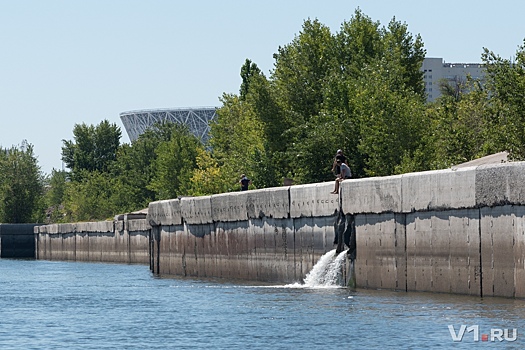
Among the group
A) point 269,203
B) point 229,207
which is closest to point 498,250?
point 269,203

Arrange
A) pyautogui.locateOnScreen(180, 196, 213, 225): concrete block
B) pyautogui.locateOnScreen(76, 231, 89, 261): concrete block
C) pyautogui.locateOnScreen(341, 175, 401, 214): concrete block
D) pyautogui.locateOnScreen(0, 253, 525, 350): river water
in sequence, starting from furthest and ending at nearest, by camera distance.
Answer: pyautogui.locateOnScreen(76, 231, 89, 261): concrete block, pyautogui.locateOnScreen(180, 196, 213, 225): concrete block, pyautogui.locateOnScreen(341, 175, 401, 214): concrete block, pyautogui.locateOnScreen(0, 253, 525, 350): river water

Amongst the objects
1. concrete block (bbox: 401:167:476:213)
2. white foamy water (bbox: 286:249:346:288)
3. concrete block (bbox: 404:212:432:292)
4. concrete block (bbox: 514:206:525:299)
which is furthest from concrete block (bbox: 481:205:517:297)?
white foamy water (bbox: 286:249:346:288)

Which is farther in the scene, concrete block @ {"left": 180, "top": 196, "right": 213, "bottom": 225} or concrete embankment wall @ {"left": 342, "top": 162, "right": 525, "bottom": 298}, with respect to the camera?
concrete block @ {"left": 180, "top": 196, "right": 213, "bottom": 225}

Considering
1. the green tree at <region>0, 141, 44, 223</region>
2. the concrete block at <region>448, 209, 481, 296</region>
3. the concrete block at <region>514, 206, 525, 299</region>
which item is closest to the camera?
the concrete block at <region>514, 206, 525, 299</region>

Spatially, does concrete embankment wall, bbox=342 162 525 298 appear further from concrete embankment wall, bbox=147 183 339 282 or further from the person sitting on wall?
concrete embankment wall, bbox=147 183 339 282

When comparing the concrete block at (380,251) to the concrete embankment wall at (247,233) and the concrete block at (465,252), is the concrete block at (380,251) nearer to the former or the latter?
the concrete embankment wall at (247,233)

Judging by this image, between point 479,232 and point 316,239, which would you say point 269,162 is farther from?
point 479,232

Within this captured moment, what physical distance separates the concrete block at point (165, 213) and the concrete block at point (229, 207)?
4.48 meters

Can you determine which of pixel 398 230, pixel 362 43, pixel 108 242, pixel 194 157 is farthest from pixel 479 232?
pixel 194 157

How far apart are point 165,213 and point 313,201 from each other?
15.8 m

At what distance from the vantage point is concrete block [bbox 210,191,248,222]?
43.9 metres

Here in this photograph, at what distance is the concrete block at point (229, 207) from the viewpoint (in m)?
43.9

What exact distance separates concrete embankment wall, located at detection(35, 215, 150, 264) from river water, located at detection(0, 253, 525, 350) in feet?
116

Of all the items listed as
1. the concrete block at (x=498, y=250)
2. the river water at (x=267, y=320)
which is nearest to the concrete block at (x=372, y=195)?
the river water at (x=267, y=320)
